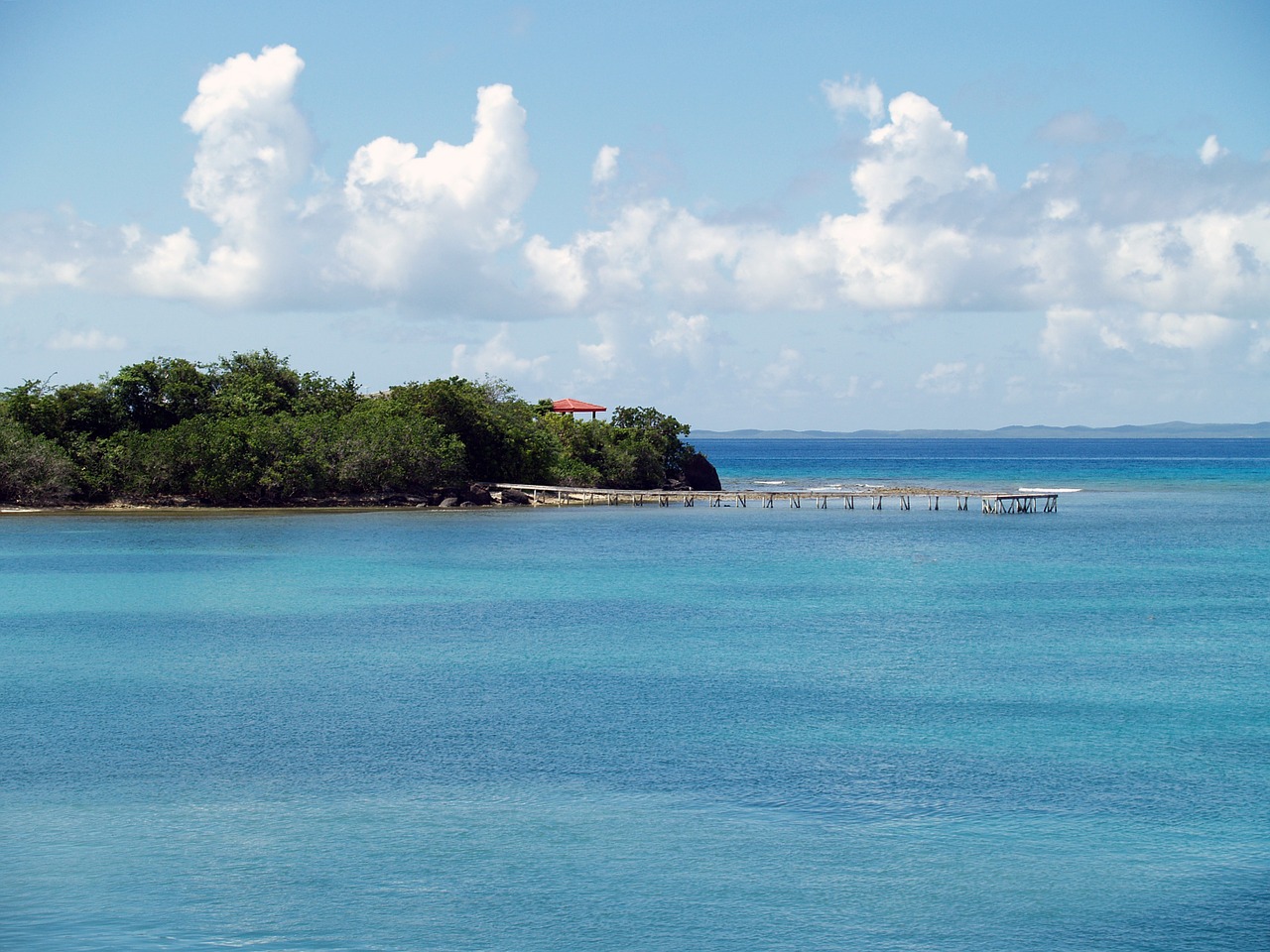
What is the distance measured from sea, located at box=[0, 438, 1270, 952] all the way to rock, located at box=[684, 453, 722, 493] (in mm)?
54116

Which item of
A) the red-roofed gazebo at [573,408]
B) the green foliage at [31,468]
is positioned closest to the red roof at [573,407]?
the red-roofed gazebo at [573,408]

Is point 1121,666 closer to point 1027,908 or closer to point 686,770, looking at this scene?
point 686,770

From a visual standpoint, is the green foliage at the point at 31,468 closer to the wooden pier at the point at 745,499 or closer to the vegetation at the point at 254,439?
the vegetation at the point at 254,439

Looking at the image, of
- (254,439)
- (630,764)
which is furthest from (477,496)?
(630,764)

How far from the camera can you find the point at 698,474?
98.1 metres

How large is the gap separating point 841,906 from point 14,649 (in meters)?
22.5

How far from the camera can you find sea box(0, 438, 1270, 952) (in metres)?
13.7

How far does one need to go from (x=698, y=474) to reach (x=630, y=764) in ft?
260

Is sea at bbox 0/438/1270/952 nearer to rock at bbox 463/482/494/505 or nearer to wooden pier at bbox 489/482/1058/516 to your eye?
rock at bbox 463/482/494/505

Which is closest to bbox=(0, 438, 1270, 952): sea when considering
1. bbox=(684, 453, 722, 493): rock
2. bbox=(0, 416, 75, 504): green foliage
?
bbox=(0, 416, 75, 504): green foliage

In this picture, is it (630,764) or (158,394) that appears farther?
(158,394)

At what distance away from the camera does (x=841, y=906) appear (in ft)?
45.4

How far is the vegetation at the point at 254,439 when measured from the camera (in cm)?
7175

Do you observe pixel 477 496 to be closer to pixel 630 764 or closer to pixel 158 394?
pixel 158 394
